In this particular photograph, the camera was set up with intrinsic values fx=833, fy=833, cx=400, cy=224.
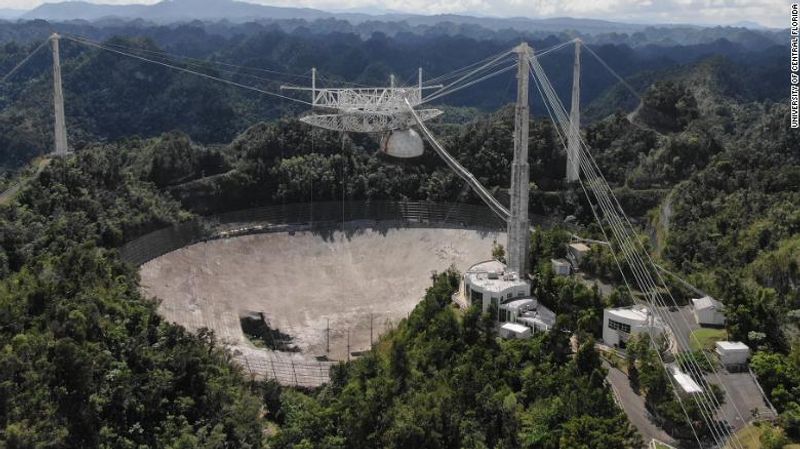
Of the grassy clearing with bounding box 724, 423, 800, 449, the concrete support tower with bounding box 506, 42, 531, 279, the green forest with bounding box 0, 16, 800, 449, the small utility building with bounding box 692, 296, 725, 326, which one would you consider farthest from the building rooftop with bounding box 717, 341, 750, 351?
the concrete support tower with bounding box 506, 42, 531, 279

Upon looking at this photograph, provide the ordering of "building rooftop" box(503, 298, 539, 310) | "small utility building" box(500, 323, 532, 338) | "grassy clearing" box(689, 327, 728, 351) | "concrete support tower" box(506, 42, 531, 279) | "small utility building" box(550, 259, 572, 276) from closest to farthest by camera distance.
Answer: "grassy clearing" box(689, 327, 728, 351) < "small utility building" box(500, 323, 532, 338) < "building rooftop" box(503, 298, 539, 310) < "concrete support tower" box(506, 42, 531, 279) < "small utility building" box(550, 259, 572, 276)

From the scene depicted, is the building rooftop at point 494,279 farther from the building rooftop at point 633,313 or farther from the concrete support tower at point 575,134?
the concrete support tower at point 575,134

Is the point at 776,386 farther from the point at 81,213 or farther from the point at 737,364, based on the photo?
the point at 81,213

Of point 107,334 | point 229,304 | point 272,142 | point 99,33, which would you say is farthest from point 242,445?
point 99,33

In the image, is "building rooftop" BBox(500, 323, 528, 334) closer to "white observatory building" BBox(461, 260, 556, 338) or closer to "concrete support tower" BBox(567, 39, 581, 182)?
"white observatory building" BBox(461, 260, 556, 338)

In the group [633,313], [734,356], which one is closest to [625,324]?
[633,313]

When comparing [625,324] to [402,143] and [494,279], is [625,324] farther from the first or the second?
[402,143]
